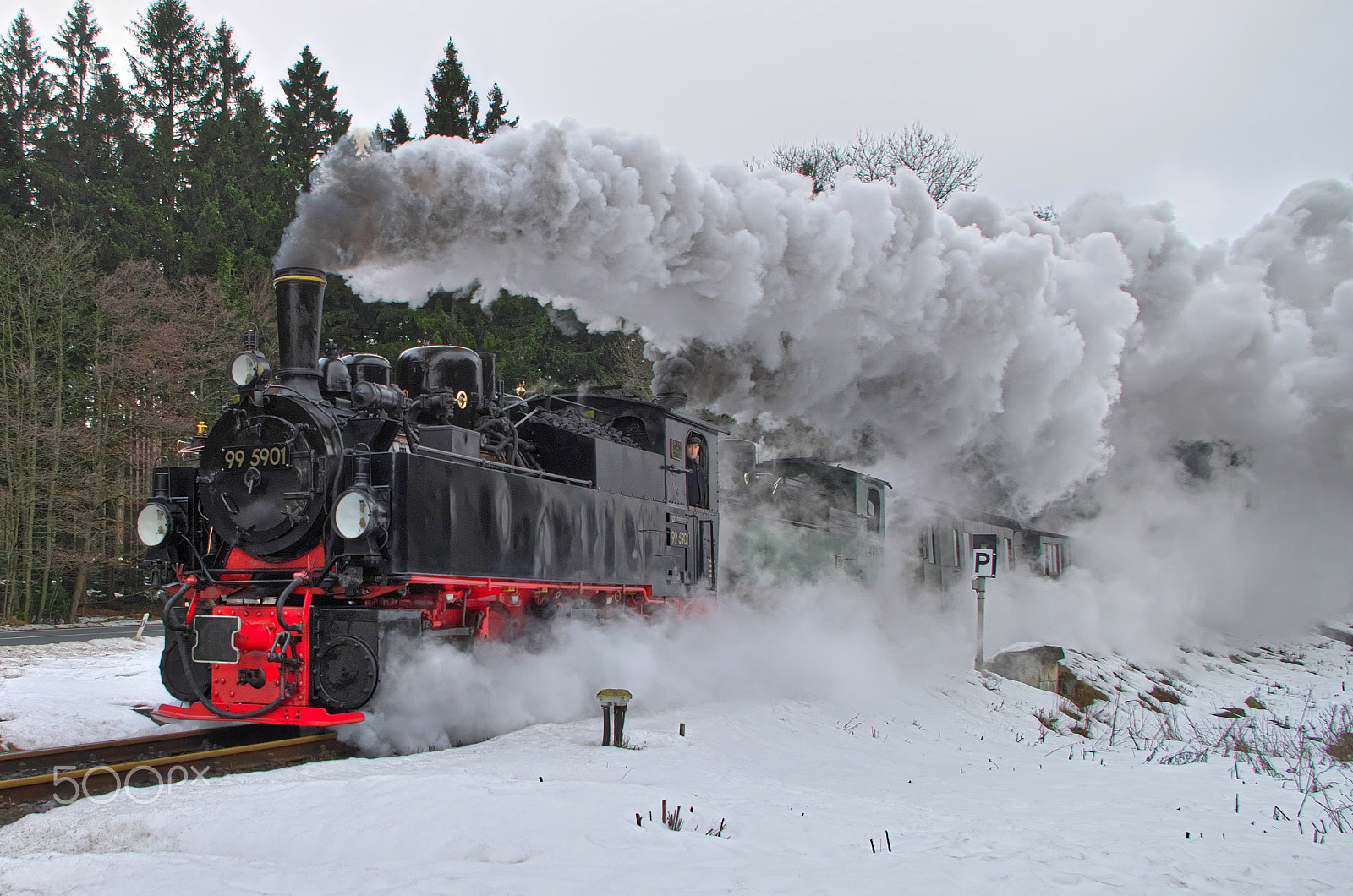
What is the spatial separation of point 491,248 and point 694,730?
16.3 feet

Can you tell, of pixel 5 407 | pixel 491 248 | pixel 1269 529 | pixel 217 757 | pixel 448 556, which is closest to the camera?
pixel 217 757

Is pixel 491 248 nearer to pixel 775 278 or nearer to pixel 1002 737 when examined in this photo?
pixel 775 278

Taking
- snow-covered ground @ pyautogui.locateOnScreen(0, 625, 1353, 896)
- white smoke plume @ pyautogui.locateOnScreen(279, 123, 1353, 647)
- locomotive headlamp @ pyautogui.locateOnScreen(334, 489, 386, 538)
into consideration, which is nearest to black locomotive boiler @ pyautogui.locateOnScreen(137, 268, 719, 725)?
locomotive headlamp @ pyautogui.locateOnScreen(334, 489, 386, 538)

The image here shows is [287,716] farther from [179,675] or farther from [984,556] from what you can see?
[984,556]

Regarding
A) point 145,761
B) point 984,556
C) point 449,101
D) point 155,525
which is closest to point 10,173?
point 449,101

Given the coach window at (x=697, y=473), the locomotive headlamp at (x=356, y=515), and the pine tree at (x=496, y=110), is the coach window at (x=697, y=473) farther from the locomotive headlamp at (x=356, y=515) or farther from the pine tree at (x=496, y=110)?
the pine tree at (x=496, y=110)

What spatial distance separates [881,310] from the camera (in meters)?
12.8

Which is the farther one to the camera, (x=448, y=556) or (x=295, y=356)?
(x=295, y=356)

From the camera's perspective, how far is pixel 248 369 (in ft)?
24.7

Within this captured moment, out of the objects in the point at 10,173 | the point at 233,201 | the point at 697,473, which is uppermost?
the point at 10,173

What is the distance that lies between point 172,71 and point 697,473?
107 feet

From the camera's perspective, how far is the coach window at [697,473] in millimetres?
11328

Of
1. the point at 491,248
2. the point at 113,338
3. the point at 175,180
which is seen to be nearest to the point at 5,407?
the point at 113,338

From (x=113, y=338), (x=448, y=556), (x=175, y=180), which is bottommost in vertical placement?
(x=448, y=556)
